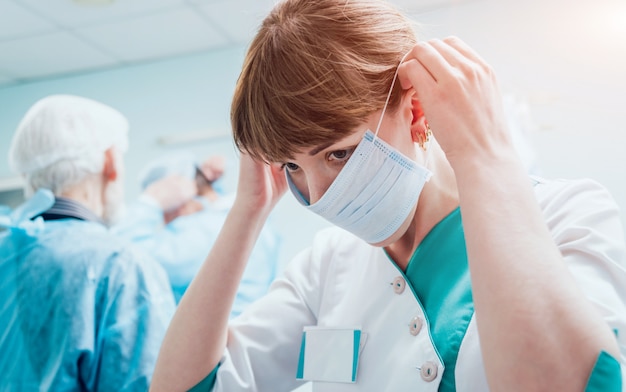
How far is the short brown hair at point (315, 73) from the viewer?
34.2 inches

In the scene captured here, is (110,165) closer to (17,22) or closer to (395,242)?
(395,242)

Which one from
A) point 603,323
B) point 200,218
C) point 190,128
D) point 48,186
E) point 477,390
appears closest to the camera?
point 603,323

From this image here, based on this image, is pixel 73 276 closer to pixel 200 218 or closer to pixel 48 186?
pixel 48 186

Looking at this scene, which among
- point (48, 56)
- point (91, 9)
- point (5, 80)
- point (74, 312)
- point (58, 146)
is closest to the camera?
point (74, 312)

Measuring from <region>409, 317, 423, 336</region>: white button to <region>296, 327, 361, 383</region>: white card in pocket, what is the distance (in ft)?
0.39

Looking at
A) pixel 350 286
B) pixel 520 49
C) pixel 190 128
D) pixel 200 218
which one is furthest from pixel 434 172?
pixel 190 128

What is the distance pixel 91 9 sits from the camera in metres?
3.19

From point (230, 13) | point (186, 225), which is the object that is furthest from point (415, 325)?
point (230, 13)

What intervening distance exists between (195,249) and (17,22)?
195 cm

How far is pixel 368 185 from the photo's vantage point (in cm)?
94

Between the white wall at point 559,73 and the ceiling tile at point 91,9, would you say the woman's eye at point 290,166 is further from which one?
the ceiling tile at point 91,9

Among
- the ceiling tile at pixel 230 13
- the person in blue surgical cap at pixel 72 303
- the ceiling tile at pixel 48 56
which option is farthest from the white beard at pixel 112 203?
the ceiling tile at pixel 48 56

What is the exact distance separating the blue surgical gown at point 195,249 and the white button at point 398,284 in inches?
48.8

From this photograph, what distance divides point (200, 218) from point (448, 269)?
1.75 meters
